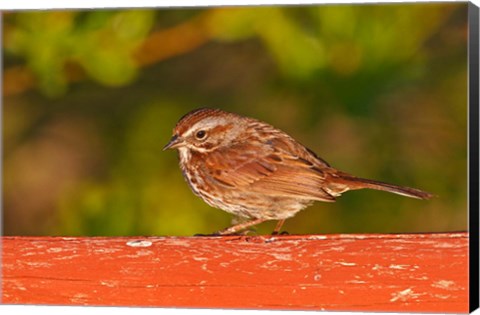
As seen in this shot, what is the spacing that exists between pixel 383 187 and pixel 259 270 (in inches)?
31.5

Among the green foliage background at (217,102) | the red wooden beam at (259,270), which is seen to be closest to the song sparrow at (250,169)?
the green foliage background at (217,102)

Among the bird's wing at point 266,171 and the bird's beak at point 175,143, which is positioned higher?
the bird's beak at point 175,143

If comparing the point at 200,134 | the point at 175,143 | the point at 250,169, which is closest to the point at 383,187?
the point at 250,169

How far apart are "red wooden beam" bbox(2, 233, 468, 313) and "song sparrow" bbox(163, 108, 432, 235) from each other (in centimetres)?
33

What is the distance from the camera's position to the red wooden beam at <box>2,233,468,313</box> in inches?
291

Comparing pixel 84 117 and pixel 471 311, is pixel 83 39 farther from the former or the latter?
pixel 471 311

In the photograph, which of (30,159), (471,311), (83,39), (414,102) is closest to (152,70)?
(83,39)

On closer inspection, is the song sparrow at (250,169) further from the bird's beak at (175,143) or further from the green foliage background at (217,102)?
the green foliage background at (217,102)

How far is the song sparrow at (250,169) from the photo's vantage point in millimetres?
7746

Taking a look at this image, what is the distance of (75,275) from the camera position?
7898 millimetres

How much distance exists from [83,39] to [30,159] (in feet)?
2.75

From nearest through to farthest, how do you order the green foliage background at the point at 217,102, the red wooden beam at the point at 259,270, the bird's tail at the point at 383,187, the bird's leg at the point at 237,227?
the red wooden beam at the point at 259,270, the bird's tail at the point at 383,187, the green foliage background at the point at 217,102, the bird's leg at the point at 237,227

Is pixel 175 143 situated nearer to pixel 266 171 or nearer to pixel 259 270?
pixel 266 171

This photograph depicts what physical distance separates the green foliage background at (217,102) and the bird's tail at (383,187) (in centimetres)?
10
